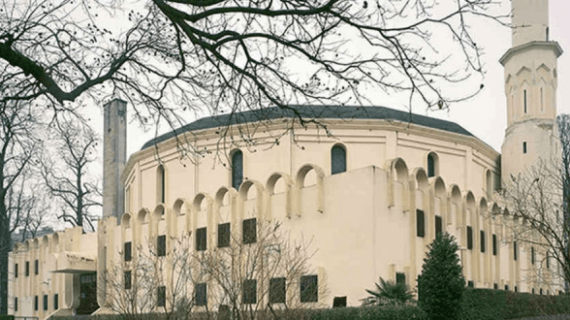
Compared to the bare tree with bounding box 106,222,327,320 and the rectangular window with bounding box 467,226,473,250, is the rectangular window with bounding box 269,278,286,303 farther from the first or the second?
the rectangular window with bounding box 467,226,473,250

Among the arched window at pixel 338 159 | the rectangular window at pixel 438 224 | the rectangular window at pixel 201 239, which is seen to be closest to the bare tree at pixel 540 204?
the rectangular window at pixel 438 224

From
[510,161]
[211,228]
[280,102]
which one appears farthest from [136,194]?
[280,102]

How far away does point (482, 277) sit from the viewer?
1318 inches

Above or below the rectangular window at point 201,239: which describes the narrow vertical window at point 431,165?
above

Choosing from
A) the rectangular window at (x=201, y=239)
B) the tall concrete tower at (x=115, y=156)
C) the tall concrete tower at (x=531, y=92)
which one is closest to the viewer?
the rectangular window at (x=201, y=239)

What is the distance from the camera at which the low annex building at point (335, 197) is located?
2684 cm

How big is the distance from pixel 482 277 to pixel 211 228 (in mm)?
13940

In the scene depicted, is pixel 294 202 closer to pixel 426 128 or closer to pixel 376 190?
pixel 376 190

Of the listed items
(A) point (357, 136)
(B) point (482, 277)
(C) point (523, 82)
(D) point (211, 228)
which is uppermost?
(C) point (523, 82)

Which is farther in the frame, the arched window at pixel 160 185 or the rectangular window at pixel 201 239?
the arched window at pixel 160 185

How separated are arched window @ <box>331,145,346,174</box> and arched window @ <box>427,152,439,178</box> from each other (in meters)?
5.74

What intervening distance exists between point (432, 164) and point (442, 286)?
58.1ft

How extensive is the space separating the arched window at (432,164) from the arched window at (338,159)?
18.8 ft

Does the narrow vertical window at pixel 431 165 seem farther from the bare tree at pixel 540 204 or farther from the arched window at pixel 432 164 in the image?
the bare tree at pixel 540 204
